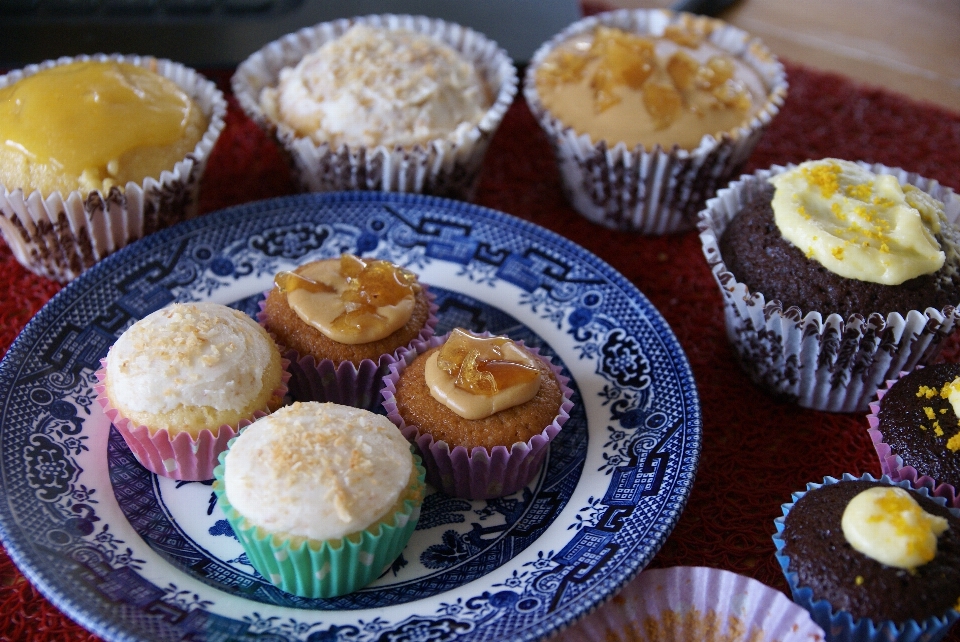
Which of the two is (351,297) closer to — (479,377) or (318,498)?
(479,377)

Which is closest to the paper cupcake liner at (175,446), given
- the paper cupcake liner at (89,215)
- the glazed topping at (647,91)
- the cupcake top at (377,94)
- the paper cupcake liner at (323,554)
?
the paper cupcake liner at (323,554)

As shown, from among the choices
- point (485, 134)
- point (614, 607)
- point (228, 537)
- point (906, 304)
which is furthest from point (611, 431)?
point (485, 134)

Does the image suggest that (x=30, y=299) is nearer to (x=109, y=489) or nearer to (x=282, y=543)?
(x=109, y=489)

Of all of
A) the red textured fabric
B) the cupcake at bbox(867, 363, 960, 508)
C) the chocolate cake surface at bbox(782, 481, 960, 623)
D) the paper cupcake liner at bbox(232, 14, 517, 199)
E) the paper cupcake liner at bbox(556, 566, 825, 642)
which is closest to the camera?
the chocolate cake surface at bbox(782, 481, 960, 623)

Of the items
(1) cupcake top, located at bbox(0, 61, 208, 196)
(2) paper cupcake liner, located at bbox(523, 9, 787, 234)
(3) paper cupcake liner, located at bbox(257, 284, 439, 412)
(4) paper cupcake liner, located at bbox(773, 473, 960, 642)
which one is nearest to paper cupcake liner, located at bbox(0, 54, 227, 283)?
(1) cupcake top, located at bbox(0, 61, 208, 196)

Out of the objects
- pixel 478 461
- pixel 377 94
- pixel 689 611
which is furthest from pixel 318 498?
pixel 377 94

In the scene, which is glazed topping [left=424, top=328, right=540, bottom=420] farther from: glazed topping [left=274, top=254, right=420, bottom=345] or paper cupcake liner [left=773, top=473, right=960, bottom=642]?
paper cupcake liner [left=773, top=473, right=960, bottom=642]
